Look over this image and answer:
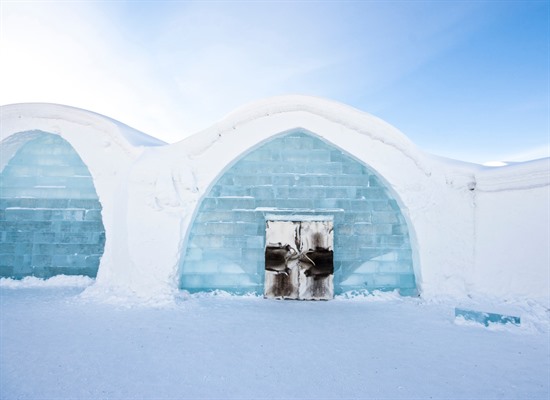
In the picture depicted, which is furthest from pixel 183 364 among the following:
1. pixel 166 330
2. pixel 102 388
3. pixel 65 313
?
pixel 65 313

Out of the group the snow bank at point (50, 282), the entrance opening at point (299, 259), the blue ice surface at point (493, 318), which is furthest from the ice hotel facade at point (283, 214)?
the blue ice surface at point (493, 318)

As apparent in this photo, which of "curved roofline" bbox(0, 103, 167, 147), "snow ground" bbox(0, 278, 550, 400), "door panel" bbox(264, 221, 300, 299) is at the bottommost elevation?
"snow ground" bbox(0, 278, 550, 400)

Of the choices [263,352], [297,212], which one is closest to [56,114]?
[297,212]

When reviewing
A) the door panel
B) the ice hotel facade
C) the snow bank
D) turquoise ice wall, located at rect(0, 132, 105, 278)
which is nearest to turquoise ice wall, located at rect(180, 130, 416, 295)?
the ice hotel facade

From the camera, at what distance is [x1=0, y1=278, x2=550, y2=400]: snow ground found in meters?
2.63

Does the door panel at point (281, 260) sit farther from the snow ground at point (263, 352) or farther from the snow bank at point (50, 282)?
the snow bank at point (50, 282)

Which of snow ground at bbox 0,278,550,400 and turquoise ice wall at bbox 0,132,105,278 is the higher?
turquoise ice wall at bbox 0,132,105,278

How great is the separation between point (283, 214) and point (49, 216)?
200 inches

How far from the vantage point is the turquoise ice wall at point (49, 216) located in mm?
6262

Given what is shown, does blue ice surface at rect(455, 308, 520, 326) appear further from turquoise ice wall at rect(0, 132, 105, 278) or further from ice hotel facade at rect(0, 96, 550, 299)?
turquoise ice wall at rect(0, 132, 105, 278)

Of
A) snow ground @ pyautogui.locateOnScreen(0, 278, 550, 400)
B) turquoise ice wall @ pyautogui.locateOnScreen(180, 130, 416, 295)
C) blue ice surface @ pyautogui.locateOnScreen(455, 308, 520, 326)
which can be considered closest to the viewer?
snow ground @ pyautogui.locateOnScreen(0, 278, 550, 400)

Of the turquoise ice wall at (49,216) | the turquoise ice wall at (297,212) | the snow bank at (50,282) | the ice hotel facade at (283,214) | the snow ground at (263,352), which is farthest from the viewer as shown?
the turquoise ice wall at (49,216)

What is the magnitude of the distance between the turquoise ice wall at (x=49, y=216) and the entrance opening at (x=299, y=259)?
3.70 meters

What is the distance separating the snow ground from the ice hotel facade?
0.70m
